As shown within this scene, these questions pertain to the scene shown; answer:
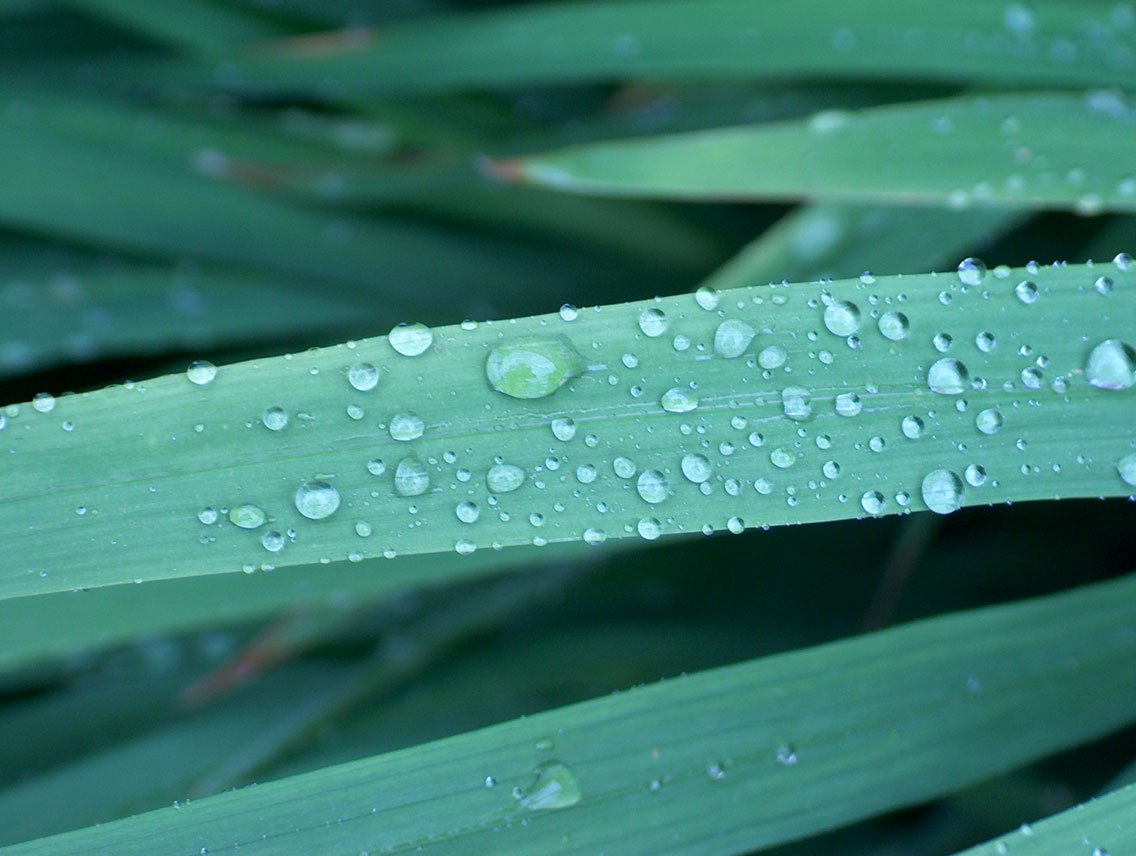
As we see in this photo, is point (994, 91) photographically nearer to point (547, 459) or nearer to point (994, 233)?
point (994, 233)

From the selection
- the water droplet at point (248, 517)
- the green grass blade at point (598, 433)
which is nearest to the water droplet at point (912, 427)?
the green grass blade at point (598, 433)

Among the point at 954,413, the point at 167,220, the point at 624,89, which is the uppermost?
the point at 624,89

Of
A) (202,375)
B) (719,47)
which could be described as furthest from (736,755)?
(719,47)

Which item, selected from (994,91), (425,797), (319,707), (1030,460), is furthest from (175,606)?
(994,91)

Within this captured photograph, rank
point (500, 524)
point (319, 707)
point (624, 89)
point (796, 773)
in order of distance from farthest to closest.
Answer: point (624, 89)
point (319, 707)
point (796, 773)
point (500, 524)

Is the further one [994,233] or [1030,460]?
[994,233]

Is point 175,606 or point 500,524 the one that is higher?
point 175,606

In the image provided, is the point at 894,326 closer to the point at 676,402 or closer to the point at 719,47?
the point at 676,402

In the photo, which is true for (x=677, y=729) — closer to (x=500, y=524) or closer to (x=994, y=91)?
(x=500, y=524)

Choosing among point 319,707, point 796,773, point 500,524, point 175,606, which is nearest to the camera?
point 500,524
